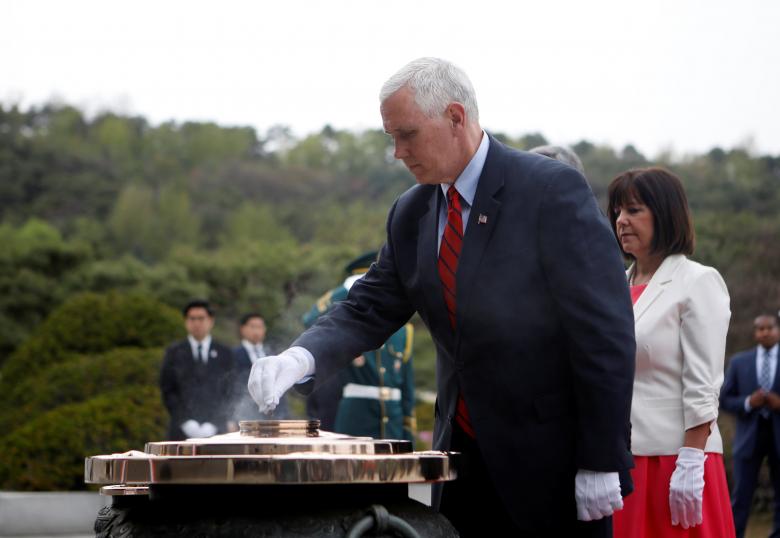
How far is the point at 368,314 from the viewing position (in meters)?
2.92

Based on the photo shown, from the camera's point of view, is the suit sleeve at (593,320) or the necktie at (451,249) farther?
the necktie at (451,249)

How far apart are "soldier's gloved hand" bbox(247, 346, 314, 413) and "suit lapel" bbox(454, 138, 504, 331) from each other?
39cm

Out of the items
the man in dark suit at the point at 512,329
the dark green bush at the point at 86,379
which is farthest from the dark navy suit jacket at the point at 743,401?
the man in dark suit at the point at 512,329

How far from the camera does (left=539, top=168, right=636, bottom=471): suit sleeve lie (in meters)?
2.49

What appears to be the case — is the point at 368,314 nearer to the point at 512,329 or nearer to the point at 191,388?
the point at 512,329

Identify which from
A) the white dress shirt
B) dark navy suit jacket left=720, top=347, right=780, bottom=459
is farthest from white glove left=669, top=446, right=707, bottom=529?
dark navy suit jacket left=720, top=347, right=780, bottom=459

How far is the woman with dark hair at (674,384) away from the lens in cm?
322

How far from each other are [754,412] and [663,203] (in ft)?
17.3

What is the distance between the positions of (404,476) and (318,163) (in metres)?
33.9

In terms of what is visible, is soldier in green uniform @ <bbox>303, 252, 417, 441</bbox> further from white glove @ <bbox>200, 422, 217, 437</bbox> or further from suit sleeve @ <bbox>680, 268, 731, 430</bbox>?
suit sleeve @ <bbox>680, 268, 731, 430</bbox>

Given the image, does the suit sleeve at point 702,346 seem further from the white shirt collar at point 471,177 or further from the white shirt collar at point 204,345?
the white shirt collar at point 204,345

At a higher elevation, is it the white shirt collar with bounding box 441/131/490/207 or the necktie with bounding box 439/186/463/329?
the white shirt collar with bounding box 441/131/490/207

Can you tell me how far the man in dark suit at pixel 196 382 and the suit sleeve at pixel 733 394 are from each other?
12.2 ft

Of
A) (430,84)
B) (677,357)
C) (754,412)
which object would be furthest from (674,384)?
(754,412)
